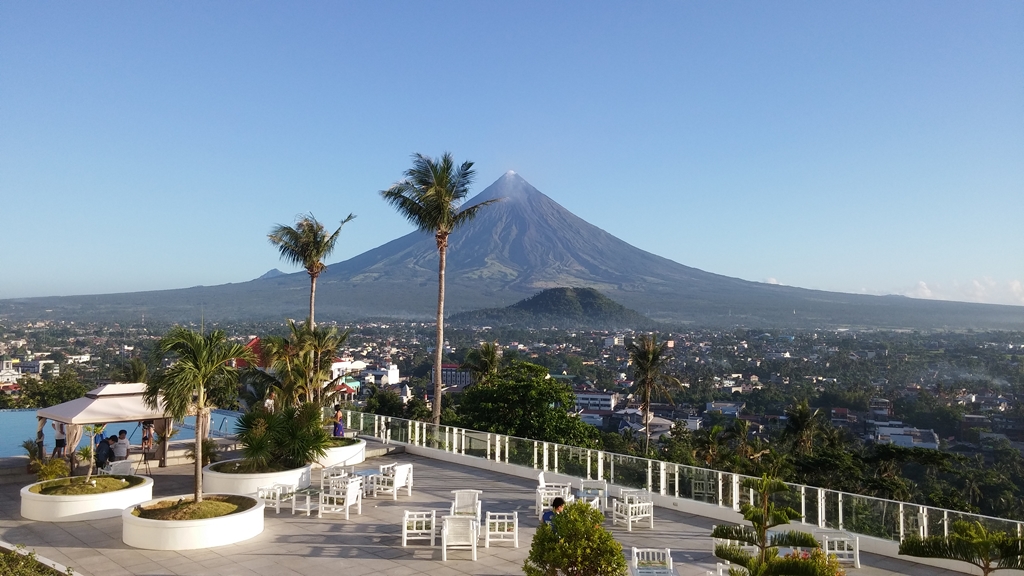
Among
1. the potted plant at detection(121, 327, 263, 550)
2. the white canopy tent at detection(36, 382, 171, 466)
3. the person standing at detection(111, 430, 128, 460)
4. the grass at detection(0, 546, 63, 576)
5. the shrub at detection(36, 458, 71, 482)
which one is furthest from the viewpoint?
the person standing at detection(111, 430, 128, 460)

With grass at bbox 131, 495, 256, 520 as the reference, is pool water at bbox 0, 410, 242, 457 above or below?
below

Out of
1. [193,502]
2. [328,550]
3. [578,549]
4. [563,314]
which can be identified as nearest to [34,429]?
[193,502]

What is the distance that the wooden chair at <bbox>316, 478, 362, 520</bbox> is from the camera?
12.1 m

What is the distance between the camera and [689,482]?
519 inches

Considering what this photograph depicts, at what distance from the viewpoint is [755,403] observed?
238ft

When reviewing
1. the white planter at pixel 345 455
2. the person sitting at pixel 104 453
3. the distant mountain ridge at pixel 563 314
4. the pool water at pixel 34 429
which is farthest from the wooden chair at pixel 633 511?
the distant mountain ridge at pixel 563 314

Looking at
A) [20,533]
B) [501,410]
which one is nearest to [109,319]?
[501,410]

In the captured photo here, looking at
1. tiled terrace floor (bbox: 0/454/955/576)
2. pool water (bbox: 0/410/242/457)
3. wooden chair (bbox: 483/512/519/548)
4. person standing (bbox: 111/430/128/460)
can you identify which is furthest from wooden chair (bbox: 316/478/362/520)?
pool water (bbox: 0/410/242/457)

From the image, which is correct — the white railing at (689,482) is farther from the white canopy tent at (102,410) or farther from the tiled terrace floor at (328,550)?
the white canopy tent at (102,410)

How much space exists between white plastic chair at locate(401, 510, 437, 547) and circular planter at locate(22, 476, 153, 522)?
4.65 metres

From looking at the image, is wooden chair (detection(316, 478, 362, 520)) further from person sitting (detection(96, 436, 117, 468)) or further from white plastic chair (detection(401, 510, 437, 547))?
person sitting (detection(96, 436, 117, 468))

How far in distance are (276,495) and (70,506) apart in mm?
2914

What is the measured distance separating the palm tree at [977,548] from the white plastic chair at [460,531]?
500cm

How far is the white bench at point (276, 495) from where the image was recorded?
40.4 feet
